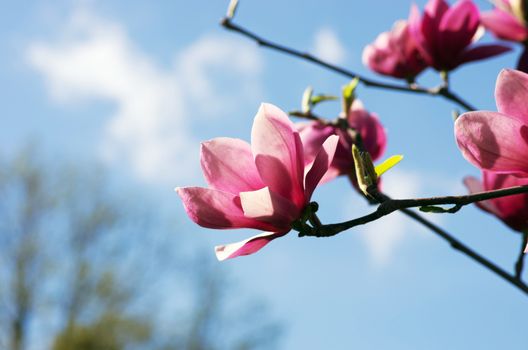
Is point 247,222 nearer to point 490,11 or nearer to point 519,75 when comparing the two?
point 519,75

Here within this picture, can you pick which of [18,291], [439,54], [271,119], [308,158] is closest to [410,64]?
[439,54]

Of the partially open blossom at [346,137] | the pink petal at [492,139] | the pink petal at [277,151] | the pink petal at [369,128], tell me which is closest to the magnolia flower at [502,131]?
the pink petal at [492,139]

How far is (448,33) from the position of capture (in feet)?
2.23

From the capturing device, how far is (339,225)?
39 centimetres

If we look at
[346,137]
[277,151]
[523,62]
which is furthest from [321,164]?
[346,137]

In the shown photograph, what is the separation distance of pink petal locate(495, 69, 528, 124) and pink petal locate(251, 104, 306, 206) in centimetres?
12

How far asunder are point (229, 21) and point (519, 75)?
394 millimetres

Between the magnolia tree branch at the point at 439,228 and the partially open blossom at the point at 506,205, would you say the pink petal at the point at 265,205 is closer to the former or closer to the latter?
the magnolia tree branch at the point at 439,228

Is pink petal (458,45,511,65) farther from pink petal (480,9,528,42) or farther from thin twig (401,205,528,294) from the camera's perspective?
thin twig (401,205,528,294)

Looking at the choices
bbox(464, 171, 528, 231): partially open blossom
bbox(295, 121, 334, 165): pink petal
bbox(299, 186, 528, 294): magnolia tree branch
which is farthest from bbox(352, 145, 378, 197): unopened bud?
bbox(295, 121, 334, 165): pink petal

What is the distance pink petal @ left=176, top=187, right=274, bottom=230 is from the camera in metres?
0.43

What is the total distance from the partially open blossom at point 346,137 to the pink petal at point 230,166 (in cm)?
19

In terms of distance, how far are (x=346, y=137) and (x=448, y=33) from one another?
146mm

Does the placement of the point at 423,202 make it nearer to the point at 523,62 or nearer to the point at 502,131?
the point at 502,131
